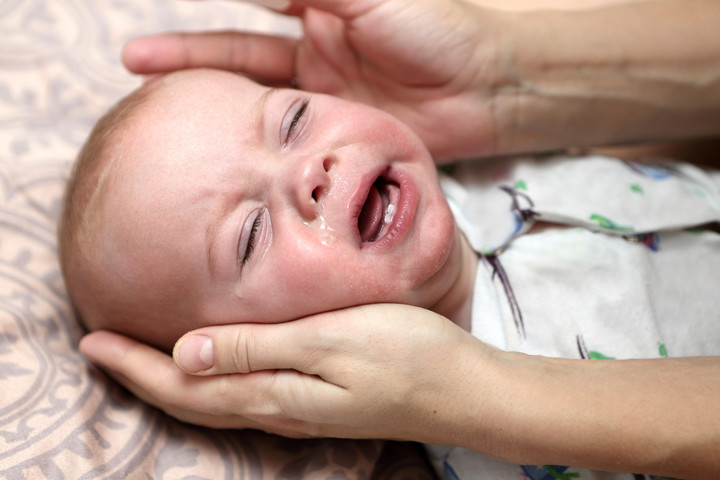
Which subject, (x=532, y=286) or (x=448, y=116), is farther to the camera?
(x=448, y=116)

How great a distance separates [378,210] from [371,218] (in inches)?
1.0

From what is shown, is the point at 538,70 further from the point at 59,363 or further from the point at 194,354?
the point at 59,363

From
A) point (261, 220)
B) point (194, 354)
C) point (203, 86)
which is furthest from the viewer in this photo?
point (203, 86)

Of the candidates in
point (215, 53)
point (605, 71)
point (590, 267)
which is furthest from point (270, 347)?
point (605, 71)

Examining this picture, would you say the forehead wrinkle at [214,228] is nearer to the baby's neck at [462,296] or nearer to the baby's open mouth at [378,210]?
the baby's open mouth at [378,210]

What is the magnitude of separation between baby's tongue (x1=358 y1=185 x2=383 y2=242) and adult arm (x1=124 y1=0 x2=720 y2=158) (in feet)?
1.62

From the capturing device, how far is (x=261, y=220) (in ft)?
4.43

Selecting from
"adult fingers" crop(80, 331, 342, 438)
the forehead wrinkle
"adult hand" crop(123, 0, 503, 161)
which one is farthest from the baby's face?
"adult hand" crop(123, 0, 503, 161)

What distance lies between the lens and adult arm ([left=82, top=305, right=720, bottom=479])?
3.57ft

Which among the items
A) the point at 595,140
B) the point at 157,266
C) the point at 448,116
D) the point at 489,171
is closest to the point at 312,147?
the point at 157,266

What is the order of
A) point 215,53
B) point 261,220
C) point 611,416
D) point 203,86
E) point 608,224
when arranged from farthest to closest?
point 215,53 → point 608,224 → point 203,86 → point 261,220 → point 611,416

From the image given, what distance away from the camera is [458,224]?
1665mm

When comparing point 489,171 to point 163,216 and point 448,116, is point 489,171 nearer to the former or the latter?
point 448,116

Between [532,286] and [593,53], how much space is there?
0.74 meters
